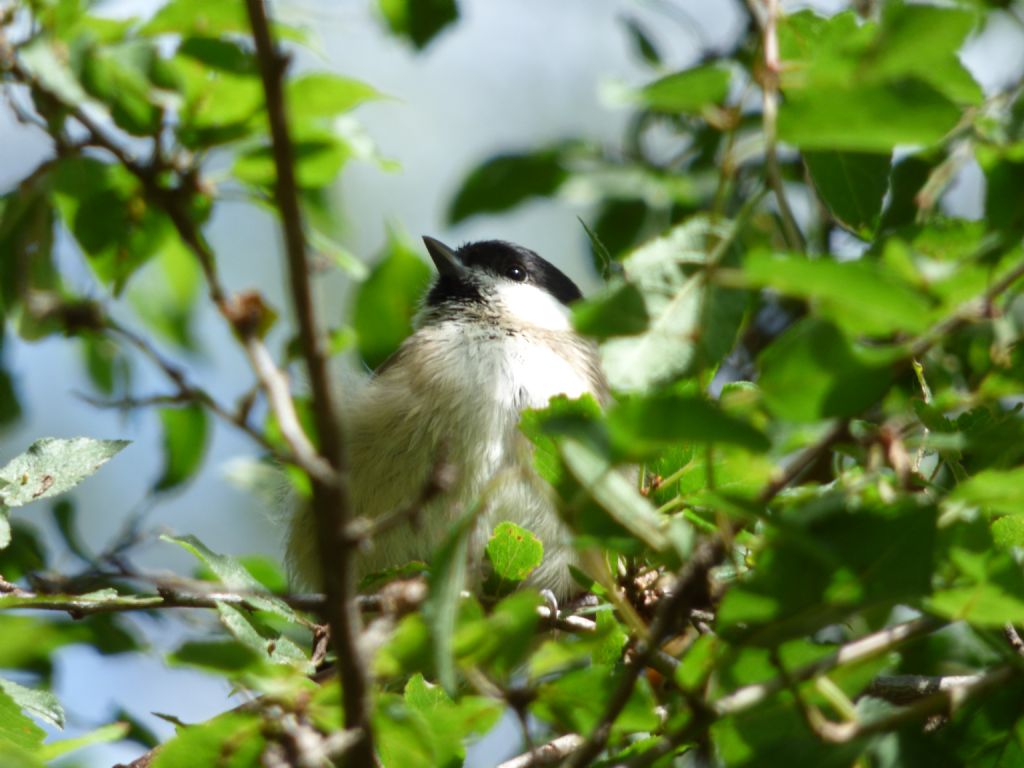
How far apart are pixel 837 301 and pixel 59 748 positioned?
3.56 feet

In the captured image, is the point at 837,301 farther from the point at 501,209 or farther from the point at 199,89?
the point at 501,209

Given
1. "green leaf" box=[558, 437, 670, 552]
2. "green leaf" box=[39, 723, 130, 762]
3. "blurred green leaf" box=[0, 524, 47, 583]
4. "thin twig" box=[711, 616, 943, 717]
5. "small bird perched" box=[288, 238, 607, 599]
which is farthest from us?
"small bird perched" box=[288, 238, 607, 599]

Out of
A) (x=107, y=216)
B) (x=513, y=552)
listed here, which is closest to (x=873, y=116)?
(x=513, y=552)

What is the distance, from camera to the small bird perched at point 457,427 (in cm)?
338

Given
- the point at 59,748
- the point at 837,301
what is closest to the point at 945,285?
the point at 837,301

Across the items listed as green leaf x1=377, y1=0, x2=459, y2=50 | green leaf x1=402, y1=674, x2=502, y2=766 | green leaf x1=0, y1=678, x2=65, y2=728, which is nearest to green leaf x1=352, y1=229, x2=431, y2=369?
green leaf x1=377, y1=0, x2=459, y2=50

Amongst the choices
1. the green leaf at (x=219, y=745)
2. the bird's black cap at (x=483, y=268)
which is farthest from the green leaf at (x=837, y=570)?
the bird's black cap at (x=483, y=268)

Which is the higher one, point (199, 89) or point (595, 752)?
point (199, 89)

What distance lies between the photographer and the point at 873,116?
4.00 feet

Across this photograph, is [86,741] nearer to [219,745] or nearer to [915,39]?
[219,745]

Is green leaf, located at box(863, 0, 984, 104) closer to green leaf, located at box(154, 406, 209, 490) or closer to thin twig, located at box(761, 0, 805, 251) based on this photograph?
thin twig, located at box(761, 0, 805, 251)

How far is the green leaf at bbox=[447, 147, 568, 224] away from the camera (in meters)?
3.27

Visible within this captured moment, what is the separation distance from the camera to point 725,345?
1.46m

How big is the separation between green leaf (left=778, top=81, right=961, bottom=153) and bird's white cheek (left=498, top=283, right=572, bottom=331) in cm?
288
